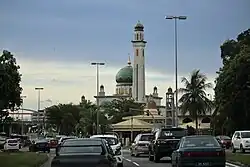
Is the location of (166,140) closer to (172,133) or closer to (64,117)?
(172,133)

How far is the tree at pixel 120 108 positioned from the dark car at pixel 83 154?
403 ft

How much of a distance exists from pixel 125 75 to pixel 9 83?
4708 inches

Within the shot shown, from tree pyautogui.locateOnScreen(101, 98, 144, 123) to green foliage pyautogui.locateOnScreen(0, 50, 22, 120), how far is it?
8150 cm

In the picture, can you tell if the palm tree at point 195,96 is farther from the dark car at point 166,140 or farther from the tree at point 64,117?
the tree at point 64,117

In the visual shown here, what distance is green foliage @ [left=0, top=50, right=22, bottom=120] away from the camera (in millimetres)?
49688

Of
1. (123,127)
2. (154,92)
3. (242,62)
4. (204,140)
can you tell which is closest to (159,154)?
(204,140)

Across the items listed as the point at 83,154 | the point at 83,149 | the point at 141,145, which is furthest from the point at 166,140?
the point at 83,154

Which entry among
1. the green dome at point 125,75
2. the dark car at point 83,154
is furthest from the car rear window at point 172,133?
the green dome at point 125,75

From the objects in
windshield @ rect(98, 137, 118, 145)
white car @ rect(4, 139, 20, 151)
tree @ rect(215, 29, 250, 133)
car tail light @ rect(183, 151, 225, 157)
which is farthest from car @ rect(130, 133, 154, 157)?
tree @ rect(215, 29, 250, 133)

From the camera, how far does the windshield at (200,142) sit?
2467 cm

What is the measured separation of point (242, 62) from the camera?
6944 cm

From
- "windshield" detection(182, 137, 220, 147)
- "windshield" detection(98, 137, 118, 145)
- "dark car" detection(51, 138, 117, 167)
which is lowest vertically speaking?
"dark car" detection(51, 138, 117, 167)

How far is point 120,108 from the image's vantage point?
15275cm

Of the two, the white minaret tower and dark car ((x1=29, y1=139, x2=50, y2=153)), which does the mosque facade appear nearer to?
the white minaret tower
